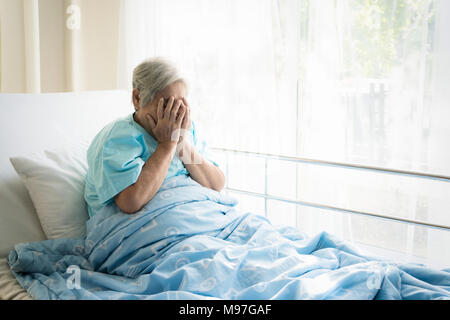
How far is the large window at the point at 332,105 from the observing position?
2.13 meters

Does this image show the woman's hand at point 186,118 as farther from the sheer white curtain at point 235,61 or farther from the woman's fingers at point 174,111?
the sheer white curtain at point 235,61

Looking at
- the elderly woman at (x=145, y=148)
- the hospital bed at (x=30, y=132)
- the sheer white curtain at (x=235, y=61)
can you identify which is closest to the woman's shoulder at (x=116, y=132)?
the elderly woman at (x=145, y=148)

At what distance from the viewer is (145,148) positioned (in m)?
1.67

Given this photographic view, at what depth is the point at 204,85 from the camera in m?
2.79

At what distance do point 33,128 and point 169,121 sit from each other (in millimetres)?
598

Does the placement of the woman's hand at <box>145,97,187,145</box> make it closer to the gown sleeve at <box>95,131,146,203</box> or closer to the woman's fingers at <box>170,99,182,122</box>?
the woman's fingers at <box>170,99,182,122</box>

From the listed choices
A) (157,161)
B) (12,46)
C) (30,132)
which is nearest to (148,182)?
(157,161)

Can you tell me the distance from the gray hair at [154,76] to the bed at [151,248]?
323 millimetres

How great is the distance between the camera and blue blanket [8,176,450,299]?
1.24 meters

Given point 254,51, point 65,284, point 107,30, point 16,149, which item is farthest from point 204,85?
point 65,284

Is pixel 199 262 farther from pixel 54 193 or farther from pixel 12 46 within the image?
pixel 12 46

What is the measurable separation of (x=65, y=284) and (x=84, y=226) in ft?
1.16

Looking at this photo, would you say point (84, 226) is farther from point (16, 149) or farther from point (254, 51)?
point (254, 51)
